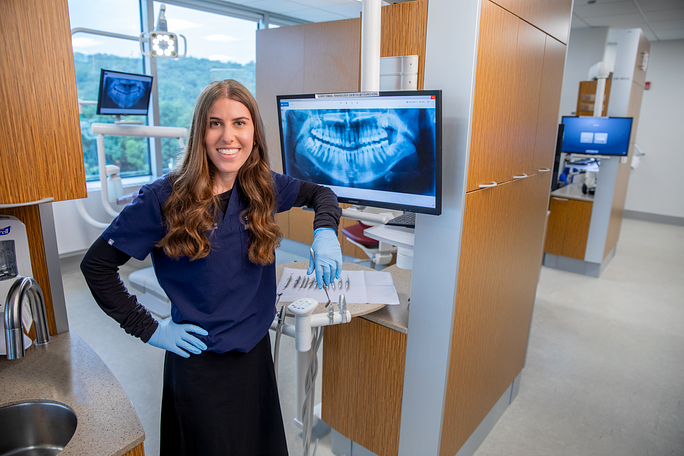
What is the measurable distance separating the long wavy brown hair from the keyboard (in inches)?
19.7

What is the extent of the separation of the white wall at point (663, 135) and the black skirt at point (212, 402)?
7457 mm

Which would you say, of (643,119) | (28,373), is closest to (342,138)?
(28,373)

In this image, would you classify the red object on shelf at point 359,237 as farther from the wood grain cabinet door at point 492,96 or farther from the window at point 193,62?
the window at point 193,62

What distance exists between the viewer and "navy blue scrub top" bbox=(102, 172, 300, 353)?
3.55ft

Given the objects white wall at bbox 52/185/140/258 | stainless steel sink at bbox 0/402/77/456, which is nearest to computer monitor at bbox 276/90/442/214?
stainless steel sink at bbox 0/402/77/456

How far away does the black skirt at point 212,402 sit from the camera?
1.23 m

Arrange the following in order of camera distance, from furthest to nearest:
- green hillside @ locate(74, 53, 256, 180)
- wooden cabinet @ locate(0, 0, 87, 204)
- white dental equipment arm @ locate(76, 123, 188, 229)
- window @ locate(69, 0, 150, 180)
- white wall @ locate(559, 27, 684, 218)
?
white wall @ locate(559, 27, 684, 218) → green hillside @ locate(74, 53, 256, 180) → window @ locate(69, 0, 150, 180) → white dental equipment arm @ locate(76, 123, 188, 229) → wooden cabinet @ locate(0, 0, 87, 204)

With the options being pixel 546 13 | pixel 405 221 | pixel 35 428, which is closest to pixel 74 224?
pixel 35 428

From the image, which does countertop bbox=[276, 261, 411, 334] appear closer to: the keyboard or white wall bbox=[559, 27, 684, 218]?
the keyboard

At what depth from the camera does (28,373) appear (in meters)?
1.22

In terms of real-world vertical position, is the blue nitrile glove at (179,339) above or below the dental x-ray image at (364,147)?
below

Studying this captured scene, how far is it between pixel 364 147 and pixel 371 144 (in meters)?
0.03

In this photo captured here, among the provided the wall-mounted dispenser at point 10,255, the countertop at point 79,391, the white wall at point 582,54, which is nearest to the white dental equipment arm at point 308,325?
the countertop at point 79,391

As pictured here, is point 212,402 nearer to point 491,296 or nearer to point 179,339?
point 179,339
